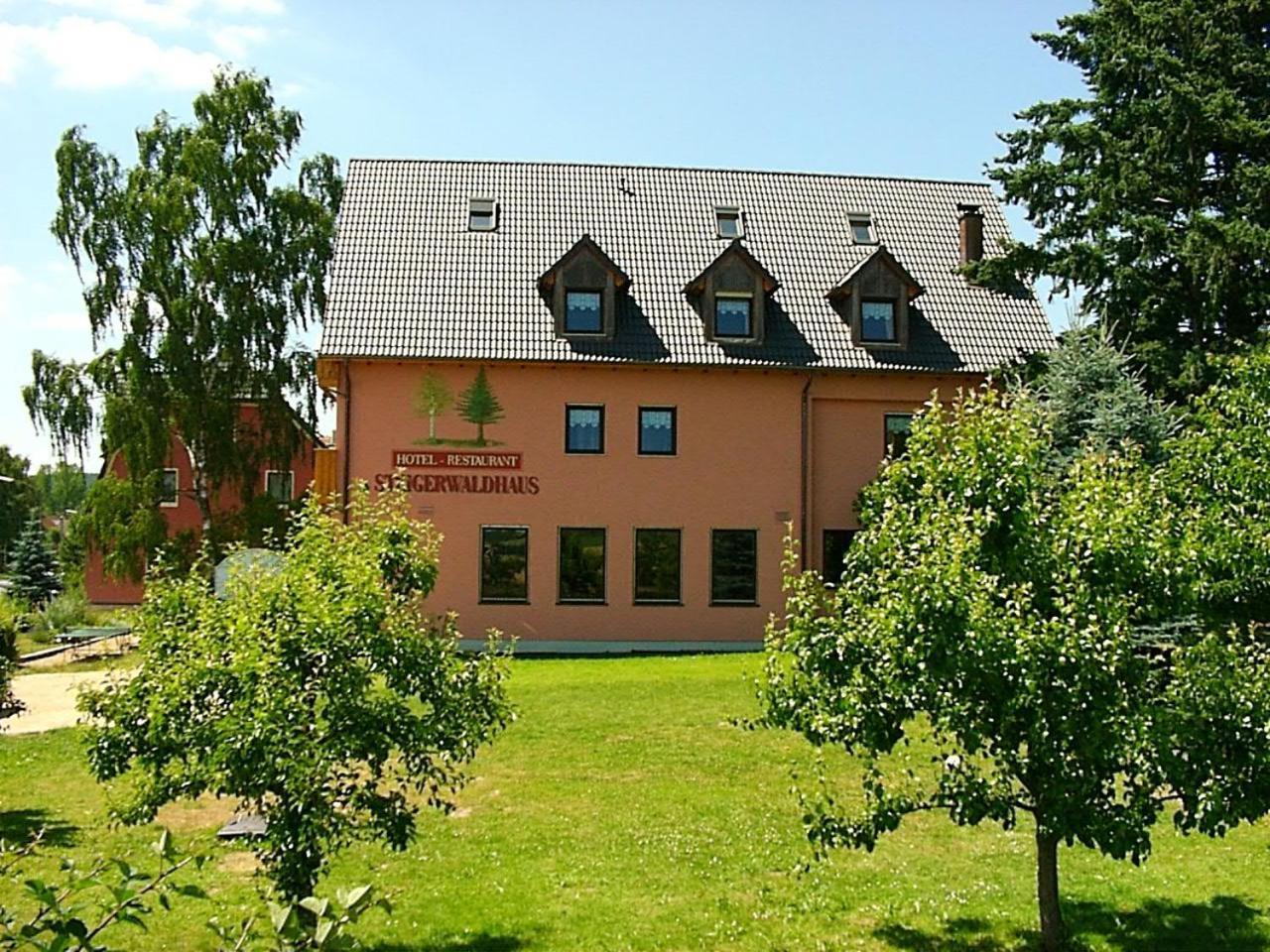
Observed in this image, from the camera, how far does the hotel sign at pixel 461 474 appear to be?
26547 mm

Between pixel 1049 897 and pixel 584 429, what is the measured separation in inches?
759

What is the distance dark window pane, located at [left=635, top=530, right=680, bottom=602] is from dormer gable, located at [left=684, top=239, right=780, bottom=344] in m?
4.54

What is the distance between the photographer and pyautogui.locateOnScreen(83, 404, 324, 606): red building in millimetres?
33750

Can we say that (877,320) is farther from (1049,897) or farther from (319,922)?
(319,922)

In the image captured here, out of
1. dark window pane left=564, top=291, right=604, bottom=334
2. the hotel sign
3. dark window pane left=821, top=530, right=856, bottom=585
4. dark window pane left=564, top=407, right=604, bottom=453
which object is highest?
dark window pane left=564, top=291, right=604, bottom=334

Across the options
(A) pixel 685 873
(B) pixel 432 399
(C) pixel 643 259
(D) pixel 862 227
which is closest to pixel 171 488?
(B) pixel 432 399

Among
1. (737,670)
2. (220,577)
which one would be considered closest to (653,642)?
(737,670)

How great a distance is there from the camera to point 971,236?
31000 mm

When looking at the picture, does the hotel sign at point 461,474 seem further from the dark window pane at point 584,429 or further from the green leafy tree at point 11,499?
the green leafy tree at point 11,499

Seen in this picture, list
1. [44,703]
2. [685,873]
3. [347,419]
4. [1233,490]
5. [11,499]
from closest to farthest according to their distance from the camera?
1. [685,873]
2. [1233,490]
3. [44,703]
4. [347,419]
5. [11,499]

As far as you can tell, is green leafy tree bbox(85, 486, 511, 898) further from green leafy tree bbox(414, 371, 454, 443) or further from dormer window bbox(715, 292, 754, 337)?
dormer window bbox(715, 292, 754, 337)

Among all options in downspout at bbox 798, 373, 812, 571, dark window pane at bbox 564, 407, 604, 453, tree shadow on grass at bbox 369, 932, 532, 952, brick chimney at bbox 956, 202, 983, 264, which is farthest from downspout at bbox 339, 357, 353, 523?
tree shadow on grass at bbox 369, 932, 532, 952

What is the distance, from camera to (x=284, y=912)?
104 inches

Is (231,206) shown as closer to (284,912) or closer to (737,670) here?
(737,670)
